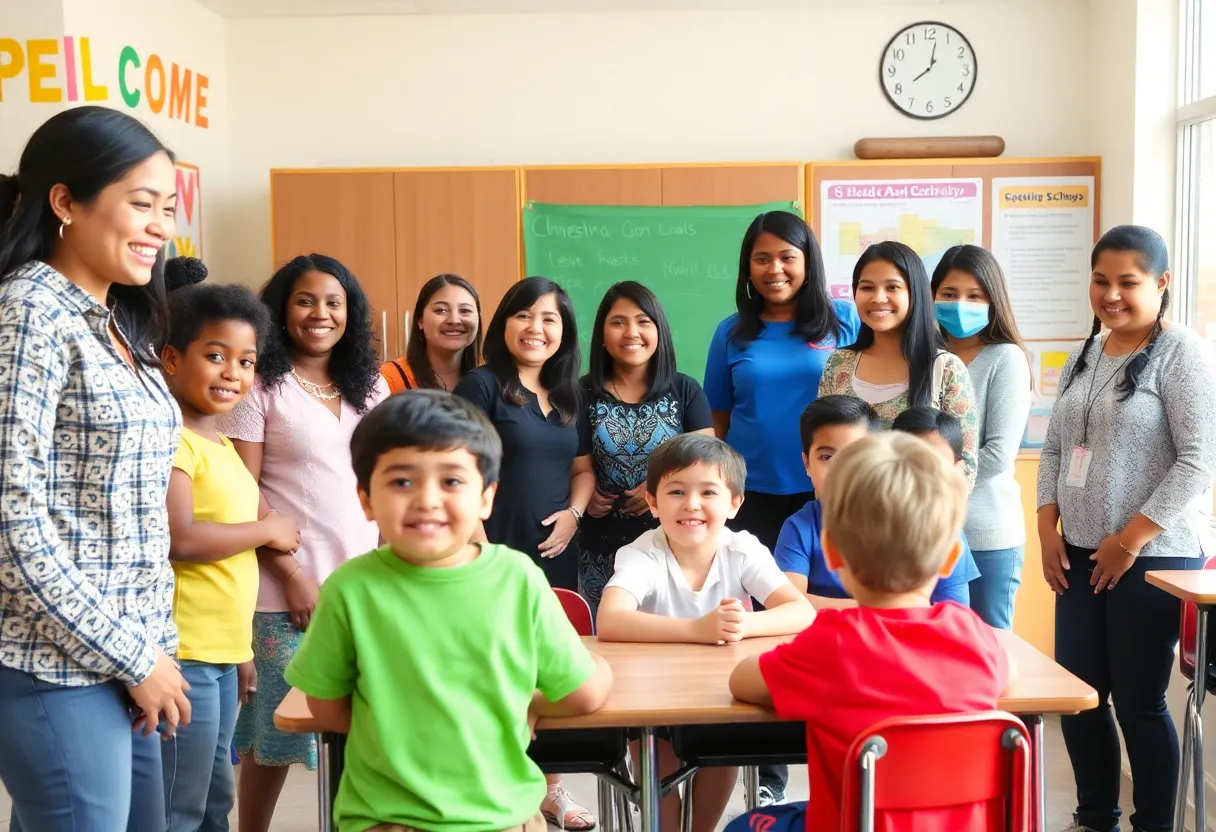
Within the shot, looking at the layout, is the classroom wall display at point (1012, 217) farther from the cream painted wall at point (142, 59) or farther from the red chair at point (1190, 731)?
the cream painted wall at point (142, 59)

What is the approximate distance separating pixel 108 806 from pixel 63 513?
395 millimetres

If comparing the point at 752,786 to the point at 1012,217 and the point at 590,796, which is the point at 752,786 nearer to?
the point at 590,796

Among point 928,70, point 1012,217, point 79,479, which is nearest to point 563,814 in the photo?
point 79,479

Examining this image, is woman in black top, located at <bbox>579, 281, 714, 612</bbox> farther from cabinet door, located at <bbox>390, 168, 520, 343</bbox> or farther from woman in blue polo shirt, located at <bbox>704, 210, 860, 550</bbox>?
cabinet door, located at <bbox>390, 168, 520, 343</bbox>

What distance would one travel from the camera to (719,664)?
1895 mm

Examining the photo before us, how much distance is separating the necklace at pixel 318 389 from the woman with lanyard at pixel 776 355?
1061 millimetres

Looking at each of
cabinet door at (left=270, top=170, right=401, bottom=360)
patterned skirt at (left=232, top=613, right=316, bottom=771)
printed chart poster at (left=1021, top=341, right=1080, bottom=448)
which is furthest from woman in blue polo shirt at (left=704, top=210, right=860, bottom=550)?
cabinet door at (left=270, top=170, right=401, bottom=360)

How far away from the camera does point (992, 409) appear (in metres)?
2.88

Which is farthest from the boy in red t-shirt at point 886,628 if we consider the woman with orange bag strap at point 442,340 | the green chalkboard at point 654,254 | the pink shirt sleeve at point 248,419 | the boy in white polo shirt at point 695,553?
the green chalkboard at point 654,254

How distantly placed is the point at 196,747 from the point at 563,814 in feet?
4.79

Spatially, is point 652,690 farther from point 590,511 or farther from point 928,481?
point 590,511

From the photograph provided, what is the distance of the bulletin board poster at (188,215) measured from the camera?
4480 mm

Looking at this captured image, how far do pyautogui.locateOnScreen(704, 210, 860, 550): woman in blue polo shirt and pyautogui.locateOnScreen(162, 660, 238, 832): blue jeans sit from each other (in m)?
1.41

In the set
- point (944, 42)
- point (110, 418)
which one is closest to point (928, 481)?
point (110, 418)
